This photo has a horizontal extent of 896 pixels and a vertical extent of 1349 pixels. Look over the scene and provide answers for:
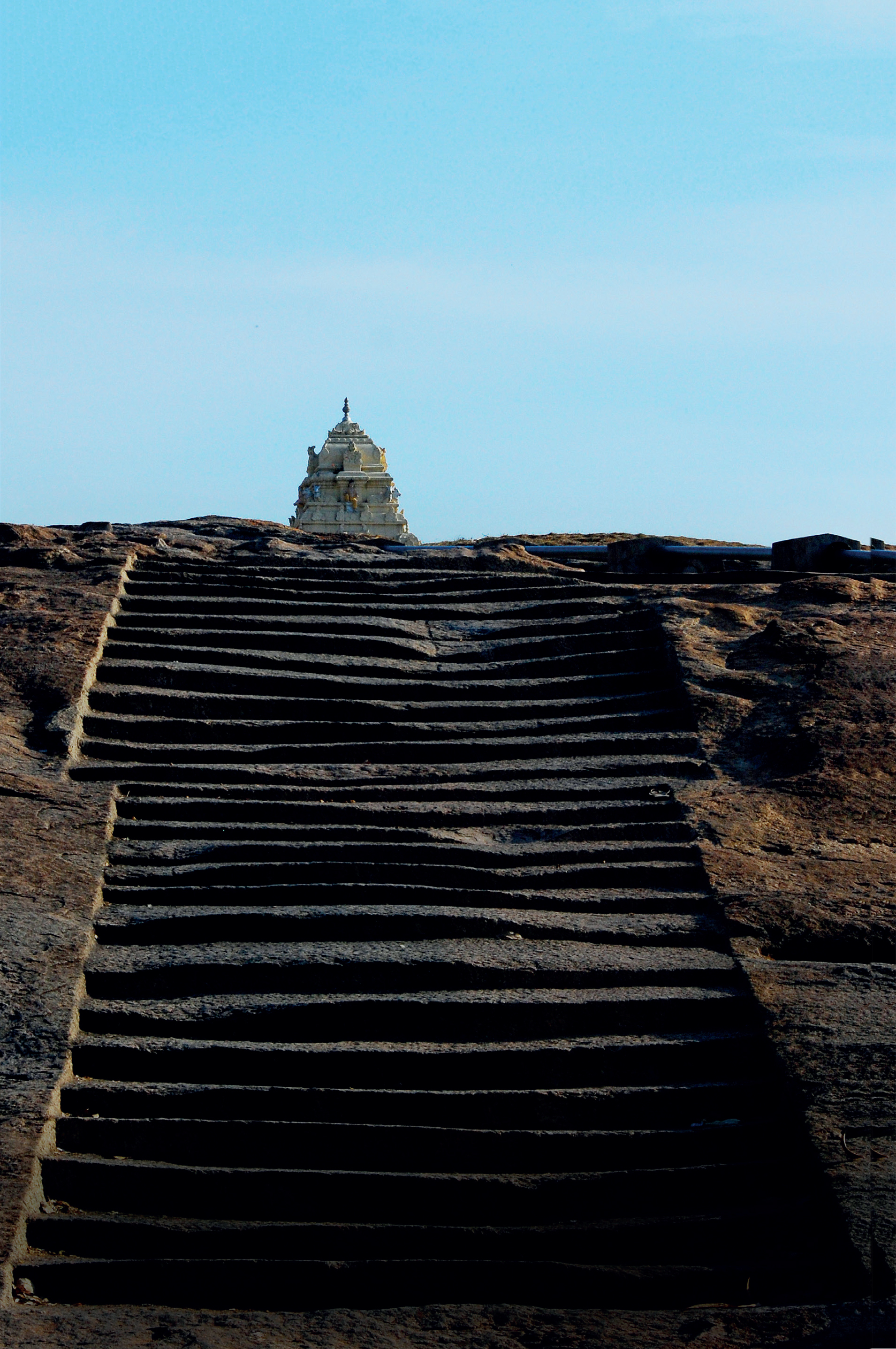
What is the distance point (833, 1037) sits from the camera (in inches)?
187

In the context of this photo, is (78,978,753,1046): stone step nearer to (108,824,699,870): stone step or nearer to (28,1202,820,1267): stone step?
(28,1202,820,1267): stone step

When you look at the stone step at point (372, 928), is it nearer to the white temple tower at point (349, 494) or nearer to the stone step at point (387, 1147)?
the stone step at point (387, 1147)

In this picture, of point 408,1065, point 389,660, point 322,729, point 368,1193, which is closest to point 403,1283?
point 368,1193

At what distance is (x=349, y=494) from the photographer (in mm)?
30125

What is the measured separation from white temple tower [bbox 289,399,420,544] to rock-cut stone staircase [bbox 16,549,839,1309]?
2269 centimetres

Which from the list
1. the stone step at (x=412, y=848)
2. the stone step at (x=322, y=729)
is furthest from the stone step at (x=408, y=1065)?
the stone step at (x=322, y=729)

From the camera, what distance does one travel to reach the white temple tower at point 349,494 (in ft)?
97.4

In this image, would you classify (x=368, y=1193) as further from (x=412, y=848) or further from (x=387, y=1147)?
(x=412, y=848)

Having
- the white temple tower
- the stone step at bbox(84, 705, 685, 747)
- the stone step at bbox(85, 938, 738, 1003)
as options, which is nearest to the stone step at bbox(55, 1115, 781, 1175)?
the stone step at bbox(85, 938, 738, 1003)

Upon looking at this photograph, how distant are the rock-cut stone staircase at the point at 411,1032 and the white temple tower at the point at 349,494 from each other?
2269 cm

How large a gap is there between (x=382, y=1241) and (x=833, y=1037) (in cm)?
162

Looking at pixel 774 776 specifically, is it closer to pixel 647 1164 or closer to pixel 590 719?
pixel 590 719

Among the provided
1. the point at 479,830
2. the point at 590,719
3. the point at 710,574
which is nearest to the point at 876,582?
the point at 710,574

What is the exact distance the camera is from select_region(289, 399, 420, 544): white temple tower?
29.7 m
